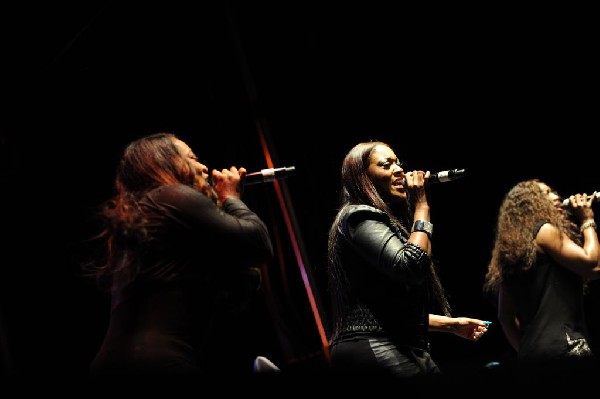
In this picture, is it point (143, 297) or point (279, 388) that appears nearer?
point (279, 388)

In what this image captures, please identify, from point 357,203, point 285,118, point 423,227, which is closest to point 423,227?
point 423,227

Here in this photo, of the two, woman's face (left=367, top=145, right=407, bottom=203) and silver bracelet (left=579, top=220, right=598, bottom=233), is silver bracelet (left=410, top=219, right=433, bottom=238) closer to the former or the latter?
woman's face (left=367, top=145, right=407, bottom=203)

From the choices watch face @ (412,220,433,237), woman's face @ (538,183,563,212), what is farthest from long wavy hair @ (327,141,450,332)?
woman's face @ (538,183,563,212)

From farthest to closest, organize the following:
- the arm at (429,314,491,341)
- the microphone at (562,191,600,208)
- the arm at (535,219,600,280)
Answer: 1. the microphone at (562,191,600,208)
2. the arm at (535,219,600,280)
3. the arm at (429,314,491,341)

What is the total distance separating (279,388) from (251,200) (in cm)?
282

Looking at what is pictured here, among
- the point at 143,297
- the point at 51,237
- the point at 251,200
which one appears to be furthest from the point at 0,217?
the point at 143,297

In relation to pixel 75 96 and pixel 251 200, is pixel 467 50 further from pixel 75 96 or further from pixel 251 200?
pixel 75 96

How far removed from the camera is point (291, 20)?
4.35 metres

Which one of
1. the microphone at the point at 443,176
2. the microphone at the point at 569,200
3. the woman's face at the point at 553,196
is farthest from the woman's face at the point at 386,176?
the microphone at the point at 569,200

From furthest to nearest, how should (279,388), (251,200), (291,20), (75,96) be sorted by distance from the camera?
(291,20) < (251,200) < (75,96) < (279,388)

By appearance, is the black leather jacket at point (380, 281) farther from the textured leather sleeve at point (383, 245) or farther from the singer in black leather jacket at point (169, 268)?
the singer in black leather jacket at point (169, 268)

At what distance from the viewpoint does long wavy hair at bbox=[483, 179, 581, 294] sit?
11.5 ft

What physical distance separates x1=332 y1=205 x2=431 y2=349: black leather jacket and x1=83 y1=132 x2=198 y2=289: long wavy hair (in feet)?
2.12

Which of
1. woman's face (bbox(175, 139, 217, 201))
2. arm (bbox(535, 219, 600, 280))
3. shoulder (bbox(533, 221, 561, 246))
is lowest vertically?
arm (bbox(535, 219, 600, 280))
